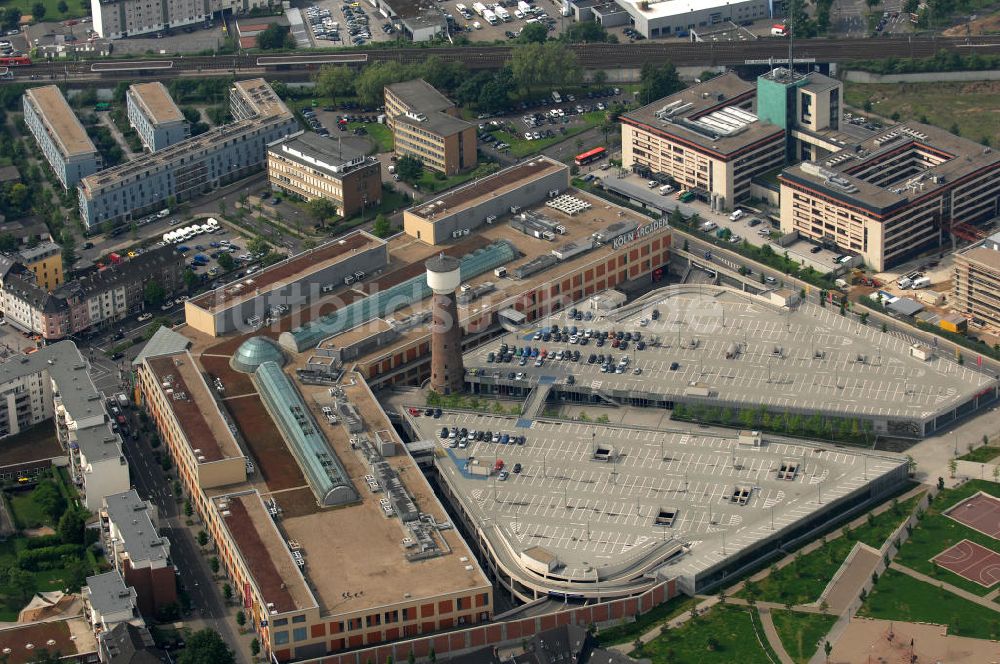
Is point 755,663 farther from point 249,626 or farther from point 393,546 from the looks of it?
point 249,626

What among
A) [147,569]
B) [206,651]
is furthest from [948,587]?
[147,569]

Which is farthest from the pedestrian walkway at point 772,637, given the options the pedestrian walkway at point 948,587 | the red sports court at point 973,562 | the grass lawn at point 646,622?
the red sports court at point 973,562

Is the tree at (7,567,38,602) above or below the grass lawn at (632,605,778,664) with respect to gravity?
above

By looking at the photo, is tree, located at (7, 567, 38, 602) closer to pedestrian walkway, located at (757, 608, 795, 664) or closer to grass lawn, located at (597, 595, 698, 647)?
grass lawn, located at (597, 595, 698, 647)

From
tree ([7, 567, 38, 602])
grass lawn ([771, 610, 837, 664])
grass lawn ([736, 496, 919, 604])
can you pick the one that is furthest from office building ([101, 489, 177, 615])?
grass lawn ([771, 610, 837, 664])

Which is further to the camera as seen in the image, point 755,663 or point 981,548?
point 981,548

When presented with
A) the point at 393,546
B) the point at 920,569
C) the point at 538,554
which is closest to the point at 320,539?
the point at 393,546
